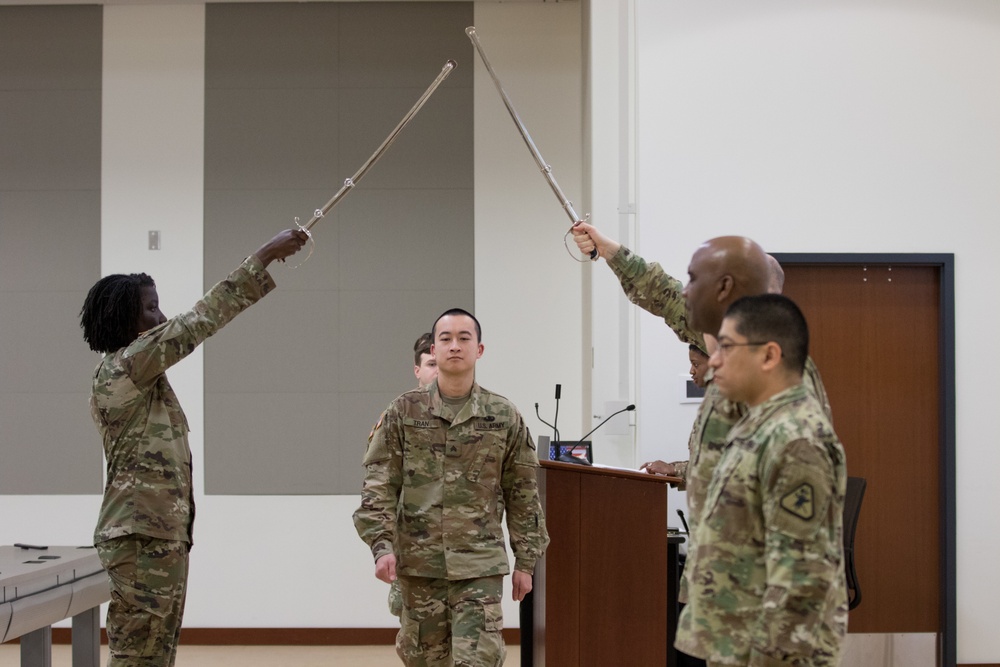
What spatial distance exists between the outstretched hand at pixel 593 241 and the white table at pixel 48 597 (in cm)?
247

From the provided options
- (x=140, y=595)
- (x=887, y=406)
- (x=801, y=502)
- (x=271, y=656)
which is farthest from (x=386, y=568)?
(x=887, y=406)

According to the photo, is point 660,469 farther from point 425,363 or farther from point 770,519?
point 770,519

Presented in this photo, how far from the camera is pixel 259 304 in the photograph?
6207 mm

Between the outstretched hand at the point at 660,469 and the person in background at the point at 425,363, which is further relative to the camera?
the person in background at the point at 425,363

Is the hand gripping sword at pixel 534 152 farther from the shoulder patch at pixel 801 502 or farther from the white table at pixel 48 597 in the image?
the white table at pixel 48 597

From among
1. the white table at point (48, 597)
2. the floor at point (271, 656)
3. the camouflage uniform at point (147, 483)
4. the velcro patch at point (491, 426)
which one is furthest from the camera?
the floor at point (271, 656)

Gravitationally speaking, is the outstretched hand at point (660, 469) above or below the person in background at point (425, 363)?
below

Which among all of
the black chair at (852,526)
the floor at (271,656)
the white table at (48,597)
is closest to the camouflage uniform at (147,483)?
the white table at (48,597)

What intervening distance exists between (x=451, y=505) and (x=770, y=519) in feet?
5.53

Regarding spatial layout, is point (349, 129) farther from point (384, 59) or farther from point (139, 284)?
point (139, 284)

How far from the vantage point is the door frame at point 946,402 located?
5.10 meters

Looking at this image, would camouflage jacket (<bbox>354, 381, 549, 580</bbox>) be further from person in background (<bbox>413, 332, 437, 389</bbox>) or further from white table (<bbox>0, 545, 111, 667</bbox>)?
white table (<bbox>0, 545, 111, 667</bbox>)

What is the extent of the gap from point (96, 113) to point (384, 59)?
6.22 feet

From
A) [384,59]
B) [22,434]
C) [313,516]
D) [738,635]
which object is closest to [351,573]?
[313,516]
